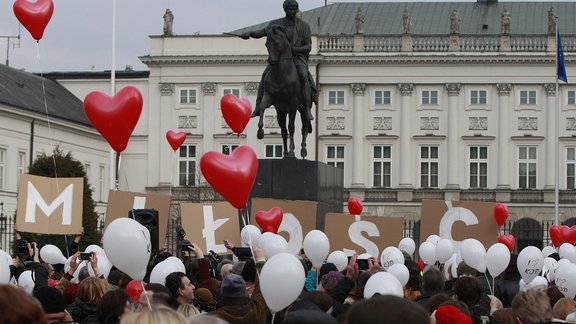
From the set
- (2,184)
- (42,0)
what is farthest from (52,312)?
(2,184)

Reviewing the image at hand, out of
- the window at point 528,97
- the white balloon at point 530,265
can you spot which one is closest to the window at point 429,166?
the window at point 528,97

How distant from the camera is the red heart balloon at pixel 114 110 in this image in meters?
13.8

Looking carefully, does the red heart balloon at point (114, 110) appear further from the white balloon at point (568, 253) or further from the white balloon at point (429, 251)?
the white balloon at point (568, 253)

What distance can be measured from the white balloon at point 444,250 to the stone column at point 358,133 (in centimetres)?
5483

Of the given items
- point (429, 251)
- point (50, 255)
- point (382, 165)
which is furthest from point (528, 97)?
point (50, 255)

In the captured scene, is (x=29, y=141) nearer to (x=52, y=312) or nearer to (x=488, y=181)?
(x=488, y=181)

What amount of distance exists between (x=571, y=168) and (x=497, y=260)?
58611mm

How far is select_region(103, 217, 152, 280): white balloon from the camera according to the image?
899 centimetres

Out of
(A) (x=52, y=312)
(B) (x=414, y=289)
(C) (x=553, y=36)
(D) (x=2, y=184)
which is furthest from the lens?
(C) (x=553, y=36)

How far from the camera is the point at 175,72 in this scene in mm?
72812

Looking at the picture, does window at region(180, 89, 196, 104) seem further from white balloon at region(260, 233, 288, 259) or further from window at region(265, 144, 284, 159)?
white balloon at region(260, 233, 288, 259)

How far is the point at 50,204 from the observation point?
59.9ft

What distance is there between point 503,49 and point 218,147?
16611 mm

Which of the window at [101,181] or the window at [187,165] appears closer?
the window at [187,165]
